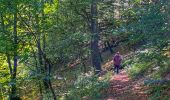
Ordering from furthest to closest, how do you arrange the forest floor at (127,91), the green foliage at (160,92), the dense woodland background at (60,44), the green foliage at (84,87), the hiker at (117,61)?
the hiker at (117,61) → the forest floor at (127,91) → the green foliage at (84,87) → the green foliage at (160,92) → the dense woodland background at (60,44)

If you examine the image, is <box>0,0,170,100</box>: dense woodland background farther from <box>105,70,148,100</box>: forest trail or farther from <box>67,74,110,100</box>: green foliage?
<box>105,70,148,100</box>: forest trail

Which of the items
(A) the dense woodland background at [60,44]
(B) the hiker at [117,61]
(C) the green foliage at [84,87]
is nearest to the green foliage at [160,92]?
(A) the dense woodland background at [60,44]

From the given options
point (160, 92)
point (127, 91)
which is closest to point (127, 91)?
point (127, 91)

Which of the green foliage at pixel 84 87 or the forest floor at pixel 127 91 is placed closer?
the green foliage at pixel 84 87

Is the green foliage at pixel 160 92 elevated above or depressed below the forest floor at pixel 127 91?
above

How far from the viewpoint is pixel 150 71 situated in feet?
57.4

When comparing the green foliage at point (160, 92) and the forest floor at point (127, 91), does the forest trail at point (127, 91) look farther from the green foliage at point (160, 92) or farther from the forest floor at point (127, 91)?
the green foliage at point (160, 92)

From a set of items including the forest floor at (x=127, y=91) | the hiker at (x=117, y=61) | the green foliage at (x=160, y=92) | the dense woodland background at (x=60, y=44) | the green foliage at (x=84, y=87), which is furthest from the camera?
the hiker at (x=117, y=61)

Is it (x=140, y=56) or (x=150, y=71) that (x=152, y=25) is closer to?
(x=140, y=56)

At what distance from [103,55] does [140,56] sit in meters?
27.7

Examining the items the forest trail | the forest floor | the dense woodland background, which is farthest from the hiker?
the dense woodland background

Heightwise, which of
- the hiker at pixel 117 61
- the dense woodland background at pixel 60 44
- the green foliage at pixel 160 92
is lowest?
the hiker at pixel 117 61

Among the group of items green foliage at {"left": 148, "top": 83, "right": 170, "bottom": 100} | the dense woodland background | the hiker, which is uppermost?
the dense woodland background

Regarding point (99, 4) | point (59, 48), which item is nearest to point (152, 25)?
point (59, 48)
